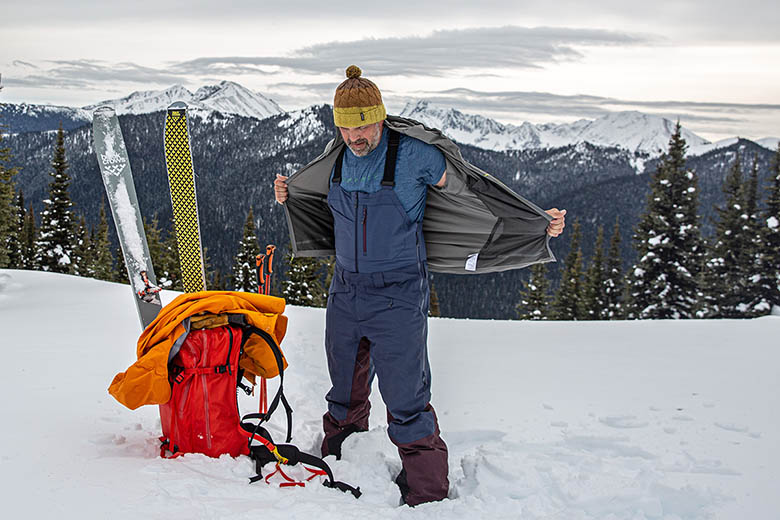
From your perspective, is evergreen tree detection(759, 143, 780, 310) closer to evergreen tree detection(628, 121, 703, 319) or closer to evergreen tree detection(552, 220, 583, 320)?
evergreen tree detection(628, 121, 703, 319)

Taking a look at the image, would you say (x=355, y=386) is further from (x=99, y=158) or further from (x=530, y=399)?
(x=99, y=158)

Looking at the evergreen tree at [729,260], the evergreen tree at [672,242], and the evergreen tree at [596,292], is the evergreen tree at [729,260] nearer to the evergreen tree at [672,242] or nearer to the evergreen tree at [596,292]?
the evergreen tree at [672,242]

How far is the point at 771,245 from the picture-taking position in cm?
2569

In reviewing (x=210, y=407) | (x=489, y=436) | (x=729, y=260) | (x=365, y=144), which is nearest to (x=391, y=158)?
(x=365, y=144)

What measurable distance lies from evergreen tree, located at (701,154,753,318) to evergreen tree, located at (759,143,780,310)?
2.68ft

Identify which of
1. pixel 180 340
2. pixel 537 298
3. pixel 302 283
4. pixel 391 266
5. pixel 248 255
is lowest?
pixel 537 298

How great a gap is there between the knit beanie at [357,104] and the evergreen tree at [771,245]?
88.6ft

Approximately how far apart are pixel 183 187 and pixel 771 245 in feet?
90.4

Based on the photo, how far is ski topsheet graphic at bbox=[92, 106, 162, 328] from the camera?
5.29 meters

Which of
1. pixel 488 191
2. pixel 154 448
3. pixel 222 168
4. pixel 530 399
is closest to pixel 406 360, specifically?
pixel 488 191

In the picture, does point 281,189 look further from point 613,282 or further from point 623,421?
point 613,282

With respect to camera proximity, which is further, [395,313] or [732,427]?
[732,427]

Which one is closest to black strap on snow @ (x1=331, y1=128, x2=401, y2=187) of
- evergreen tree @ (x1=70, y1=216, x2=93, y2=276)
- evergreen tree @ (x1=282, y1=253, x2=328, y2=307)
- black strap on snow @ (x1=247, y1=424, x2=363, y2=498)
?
black strap on snow @ (x1=247, y1=424, x2=363, y2=498)

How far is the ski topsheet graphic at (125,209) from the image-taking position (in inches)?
208
